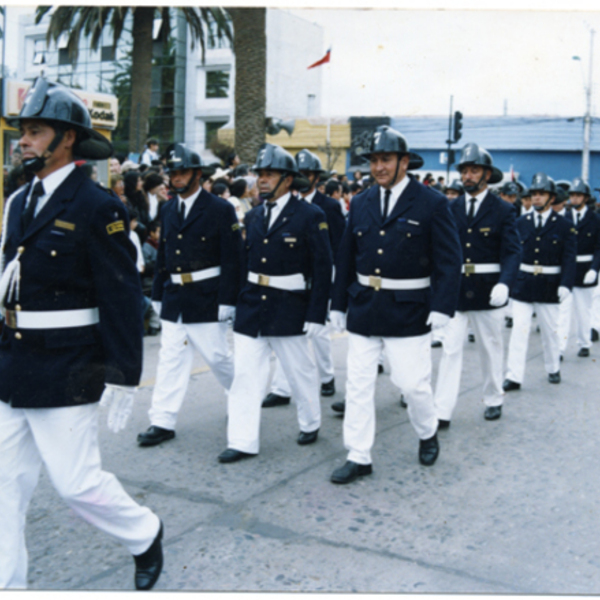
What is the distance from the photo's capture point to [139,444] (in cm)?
545

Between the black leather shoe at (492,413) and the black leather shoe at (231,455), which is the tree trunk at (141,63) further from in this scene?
the black leather shoe at (231,455)

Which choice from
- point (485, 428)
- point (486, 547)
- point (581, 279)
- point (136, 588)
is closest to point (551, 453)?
point (485, 428)

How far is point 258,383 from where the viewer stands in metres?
5.34

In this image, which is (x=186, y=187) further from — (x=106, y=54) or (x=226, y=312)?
(x=106, y=54)

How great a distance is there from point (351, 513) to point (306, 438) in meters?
1.34

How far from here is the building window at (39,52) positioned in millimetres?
10008

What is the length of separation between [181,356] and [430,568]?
A: 8.52 ft

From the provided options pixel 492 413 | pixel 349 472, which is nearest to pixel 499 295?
pixel 492 413

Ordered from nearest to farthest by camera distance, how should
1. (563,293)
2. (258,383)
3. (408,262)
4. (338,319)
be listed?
(408,262)
(338,319)
(258,383)
(563,293)

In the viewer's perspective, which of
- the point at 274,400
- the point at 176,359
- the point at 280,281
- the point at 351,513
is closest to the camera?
the point at 351,513

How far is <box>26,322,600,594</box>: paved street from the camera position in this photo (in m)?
3.56

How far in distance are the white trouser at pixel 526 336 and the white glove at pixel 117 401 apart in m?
5.04

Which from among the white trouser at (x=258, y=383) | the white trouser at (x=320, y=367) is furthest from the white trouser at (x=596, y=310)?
the white trouser at (x=258, y=383)

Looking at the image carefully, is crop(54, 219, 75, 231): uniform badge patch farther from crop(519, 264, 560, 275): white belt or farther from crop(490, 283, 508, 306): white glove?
crop(519, 264, 560, 275): white belt
